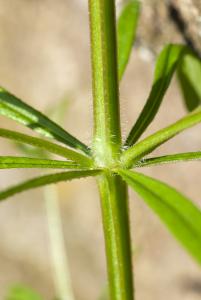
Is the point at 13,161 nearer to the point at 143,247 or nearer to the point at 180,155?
the point at 180,155

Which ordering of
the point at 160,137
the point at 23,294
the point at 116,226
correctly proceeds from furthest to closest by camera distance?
1. the point at 23,294
2. the point at 116,226
3. the point at 160,137

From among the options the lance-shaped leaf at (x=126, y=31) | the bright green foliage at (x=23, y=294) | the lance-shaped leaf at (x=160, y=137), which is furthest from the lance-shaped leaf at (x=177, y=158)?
the bright green foliage at (x=23, y=294)

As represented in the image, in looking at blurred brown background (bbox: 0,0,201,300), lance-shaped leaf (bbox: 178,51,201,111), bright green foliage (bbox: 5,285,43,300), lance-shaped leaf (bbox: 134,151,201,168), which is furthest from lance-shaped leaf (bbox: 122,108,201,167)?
blurred brown background (bbox: 0,0,201,300)

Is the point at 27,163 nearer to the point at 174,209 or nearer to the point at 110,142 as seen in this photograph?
the point at 110,142

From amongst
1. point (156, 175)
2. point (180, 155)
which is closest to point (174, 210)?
point (180, 155)

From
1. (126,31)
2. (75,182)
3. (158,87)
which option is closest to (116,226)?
(158,87)

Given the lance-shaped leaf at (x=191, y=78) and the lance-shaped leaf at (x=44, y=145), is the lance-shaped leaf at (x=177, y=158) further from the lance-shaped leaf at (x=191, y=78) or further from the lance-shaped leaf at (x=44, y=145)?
the lance-shaped leaf at (x=191, y=78)

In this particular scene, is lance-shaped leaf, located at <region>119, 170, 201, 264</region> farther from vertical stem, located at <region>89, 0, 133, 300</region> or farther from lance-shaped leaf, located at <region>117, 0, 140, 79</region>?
lance-shaped leaf, located at <region>117, 0, 140, 79</region>
